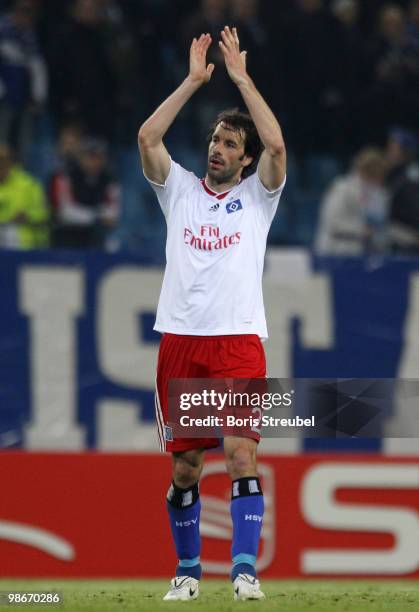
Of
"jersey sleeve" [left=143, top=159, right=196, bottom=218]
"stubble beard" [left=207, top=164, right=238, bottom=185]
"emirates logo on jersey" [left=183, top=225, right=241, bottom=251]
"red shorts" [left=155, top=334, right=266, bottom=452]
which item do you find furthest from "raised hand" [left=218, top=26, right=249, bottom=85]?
"red shorts" [left=155, top=334, right=266, bottom=452]

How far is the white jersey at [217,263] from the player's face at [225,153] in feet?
0.31

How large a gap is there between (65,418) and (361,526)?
2348 mm

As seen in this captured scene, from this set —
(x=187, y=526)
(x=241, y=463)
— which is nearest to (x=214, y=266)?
(x=241, y=463)

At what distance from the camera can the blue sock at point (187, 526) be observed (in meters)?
7.48

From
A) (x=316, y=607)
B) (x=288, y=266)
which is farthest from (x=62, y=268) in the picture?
(x=316, y=607)

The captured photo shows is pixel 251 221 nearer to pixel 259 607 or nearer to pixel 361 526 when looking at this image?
pixel 259 607

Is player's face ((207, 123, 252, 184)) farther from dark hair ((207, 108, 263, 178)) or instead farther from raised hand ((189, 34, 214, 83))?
raised hand ((189, 34, 214, 83))

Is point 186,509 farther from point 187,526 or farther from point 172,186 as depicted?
point 172,186

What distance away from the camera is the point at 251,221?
7.32 m

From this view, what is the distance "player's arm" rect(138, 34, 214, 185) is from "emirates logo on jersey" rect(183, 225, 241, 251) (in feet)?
1.33

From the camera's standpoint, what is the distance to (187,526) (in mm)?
7492

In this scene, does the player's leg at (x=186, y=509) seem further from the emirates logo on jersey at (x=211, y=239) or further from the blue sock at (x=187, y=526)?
the emirates logo on jersey at (x=211, y=239)

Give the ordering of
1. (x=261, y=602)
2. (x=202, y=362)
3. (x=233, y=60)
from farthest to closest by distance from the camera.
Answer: (x=202, y=362)
(x=233, y=60)
(x=261, y=602)

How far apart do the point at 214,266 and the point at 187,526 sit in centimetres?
130
